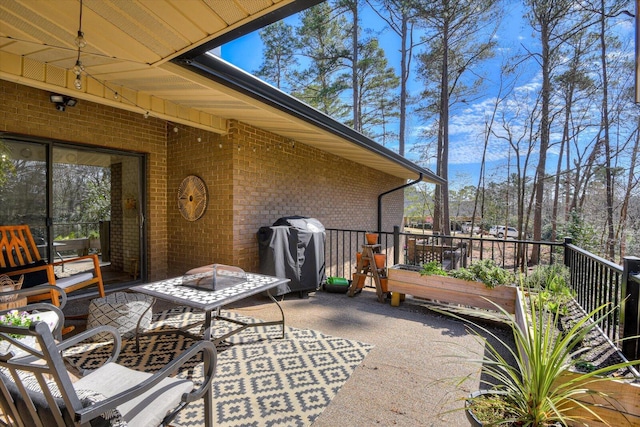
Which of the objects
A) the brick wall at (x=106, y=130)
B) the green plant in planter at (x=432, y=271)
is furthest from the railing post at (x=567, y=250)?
the brick wall at (x=106, y=130)

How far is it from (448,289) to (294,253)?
2.05 meters

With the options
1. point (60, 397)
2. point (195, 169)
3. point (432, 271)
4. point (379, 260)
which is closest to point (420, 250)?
point (379, 260)

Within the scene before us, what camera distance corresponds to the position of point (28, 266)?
10.3ft

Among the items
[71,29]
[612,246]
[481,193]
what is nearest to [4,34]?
[71,29]

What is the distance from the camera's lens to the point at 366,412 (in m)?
1.94

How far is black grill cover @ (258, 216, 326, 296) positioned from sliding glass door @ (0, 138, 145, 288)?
7.08ft

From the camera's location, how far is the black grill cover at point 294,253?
4148mm

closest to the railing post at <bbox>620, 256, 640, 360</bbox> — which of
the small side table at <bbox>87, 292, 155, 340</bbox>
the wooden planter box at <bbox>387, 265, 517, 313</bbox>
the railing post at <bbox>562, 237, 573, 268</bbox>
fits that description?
the wooden planter box at <bbox>387, 265, 517, 313</bbox>

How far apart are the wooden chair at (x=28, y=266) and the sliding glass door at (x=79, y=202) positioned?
1.37 feet

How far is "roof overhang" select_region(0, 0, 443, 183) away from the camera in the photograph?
1.72 meters

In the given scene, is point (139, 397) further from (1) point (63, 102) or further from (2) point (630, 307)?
(1) point (63, 102)

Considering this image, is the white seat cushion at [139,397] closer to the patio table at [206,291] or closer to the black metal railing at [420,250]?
the patio table at [206,291]

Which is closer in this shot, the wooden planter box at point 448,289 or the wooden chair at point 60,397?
the wooden chair at point 60,397

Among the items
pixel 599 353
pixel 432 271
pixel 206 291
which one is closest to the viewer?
pixel 599 353
